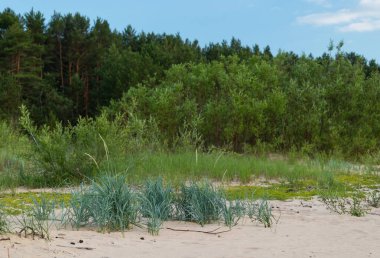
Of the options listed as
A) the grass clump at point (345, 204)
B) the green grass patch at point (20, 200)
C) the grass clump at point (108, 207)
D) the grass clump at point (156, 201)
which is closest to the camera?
the grass clump at point (108, 207)

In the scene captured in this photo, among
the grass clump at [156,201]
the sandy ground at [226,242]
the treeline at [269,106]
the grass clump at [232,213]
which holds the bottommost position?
the sandy ground at [226,242]

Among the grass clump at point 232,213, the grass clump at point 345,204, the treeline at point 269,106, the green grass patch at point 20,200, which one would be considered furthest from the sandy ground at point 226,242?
the treeline at point 269,106

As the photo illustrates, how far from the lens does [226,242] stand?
21.3 ft

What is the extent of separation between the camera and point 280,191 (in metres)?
10.7

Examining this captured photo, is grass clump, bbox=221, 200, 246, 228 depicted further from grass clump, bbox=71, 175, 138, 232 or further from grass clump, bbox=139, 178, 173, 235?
grass clump, bbox=71, 175, 138, 232

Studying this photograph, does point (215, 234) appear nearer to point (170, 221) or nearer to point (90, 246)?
point (170, 221)

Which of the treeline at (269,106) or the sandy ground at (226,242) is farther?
the treeline at (269,106)

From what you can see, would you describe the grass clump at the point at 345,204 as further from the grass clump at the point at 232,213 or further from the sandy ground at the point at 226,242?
the grass clump at the point at 232,213

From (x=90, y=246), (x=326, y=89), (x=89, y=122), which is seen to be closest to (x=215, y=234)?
(x=90, y=246)

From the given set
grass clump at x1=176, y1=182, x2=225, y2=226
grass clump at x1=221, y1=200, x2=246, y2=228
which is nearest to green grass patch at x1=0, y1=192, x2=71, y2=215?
grass clump at x1=176, y1=182, x2=225, y2=226

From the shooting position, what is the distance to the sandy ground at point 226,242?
573cm

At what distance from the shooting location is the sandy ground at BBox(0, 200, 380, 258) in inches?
226

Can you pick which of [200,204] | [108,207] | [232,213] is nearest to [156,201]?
[200,204]

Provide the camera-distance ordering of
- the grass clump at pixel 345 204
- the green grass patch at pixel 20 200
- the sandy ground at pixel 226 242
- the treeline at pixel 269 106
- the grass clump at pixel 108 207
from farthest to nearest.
→ the treeline at pixel 269 106, the grass clump at pixel 345 204, the green grass patch at pixel 20 200, the grass clump at pixel 108 207, the sandy ground at pixel 226 242
